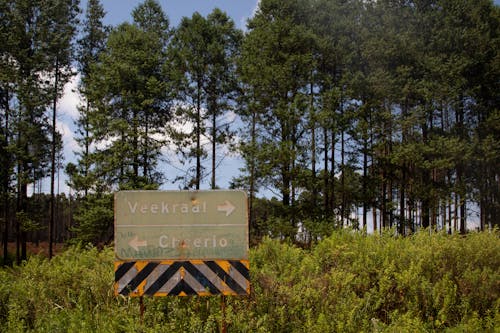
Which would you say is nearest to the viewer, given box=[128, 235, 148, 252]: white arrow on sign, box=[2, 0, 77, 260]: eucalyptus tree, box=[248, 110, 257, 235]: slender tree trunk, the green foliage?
box=[128, 235, 148, 252]: white arrow on sign

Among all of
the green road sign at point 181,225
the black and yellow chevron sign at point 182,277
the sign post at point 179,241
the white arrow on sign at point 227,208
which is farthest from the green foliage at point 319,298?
the white arrow on sign at point 227,208

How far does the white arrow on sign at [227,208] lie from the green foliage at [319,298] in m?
1.33

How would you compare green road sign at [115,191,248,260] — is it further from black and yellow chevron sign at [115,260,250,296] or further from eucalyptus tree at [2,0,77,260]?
eucalyptus tree at [2,0,77,260]

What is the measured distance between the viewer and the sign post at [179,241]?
5488 mm

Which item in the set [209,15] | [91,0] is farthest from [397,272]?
[91,0]

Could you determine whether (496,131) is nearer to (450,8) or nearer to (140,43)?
(450,8)

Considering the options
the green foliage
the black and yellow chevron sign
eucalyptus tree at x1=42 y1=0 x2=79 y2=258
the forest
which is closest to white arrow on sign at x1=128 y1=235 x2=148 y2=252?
the black and yellow chevron sign

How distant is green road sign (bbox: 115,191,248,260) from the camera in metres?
5.54

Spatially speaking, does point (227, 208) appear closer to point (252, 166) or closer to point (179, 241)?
point (179, 241)

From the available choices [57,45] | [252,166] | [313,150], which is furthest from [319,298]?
[57,45]

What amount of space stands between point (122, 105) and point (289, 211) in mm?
11648

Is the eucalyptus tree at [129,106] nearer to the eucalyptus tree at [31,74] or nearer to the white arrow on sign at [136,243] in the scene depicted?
the eucalyptus tree at [31,74]

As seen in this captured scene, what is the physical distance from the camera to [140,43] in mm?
26266

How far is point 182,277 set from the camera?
550 cm
